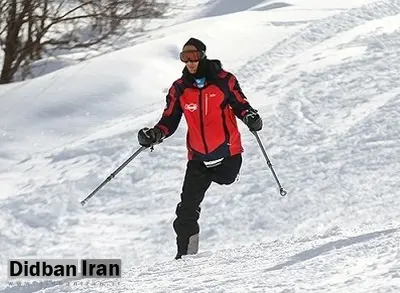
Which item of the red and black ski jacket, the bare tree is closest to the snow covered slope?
the red and black ski jacket

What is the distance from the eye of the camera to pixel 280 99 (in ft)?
31.7

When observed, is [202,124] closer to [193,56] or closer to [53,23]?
[193,56]

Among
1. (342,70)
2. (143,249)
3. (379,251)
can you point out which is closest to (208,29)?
(342,70)

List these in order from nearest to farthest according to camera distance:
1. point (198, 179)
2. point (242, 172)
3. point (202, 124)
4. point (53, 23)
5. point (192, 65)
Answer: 1. point (192, 65)
2. point (202, 124)
3. point (198, 179)
4. point (242, 172)
5. point (53, 23)

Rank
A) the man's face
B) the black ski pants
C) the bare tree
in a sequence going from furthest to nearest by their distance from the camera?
the bare tree → the black ski pants → the man's face

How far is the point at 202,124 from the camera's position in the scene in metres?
5.05

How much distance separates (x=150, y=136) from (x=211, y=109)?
472 mm

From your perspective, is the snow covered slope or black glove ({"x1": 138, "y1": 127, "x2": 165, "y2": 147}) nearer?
the snow covered slope

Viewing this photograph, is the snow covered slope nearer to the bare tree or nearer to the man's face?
the man's face

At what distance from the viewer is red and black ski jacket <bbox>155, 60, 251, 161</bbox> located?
196 inches

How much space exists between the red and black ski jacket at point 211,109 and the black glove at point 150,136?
0.14 m

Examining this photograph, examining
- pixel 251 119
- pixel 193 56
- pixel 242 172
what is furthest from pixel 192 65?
pixel 242 172

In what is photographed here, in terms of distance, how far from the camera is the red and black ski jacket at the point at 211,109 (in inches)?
196

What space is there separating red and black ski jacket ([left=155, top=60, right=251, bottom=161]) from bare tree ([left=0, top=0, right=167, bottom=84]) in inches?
320
